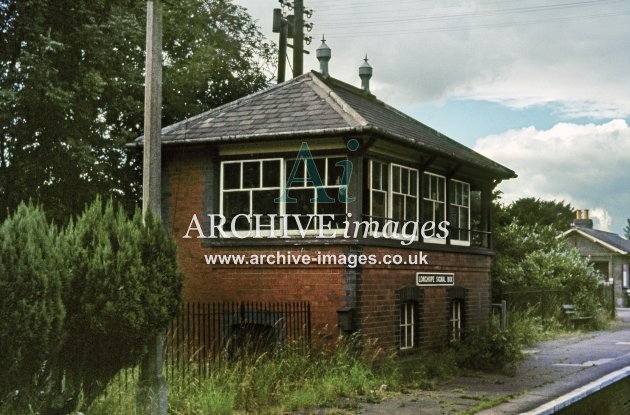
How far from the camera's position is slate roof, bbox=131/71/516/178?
14.0 m

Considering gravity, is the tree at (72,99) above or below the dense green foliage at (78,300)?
above

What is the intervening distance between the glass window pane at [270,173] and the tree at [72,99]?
21.7 ft

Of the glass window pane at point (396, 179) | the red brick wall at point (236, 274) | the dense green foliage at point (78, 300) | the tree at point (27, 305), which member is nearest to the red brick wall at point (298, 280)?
the red brick wall at point (236, 274)

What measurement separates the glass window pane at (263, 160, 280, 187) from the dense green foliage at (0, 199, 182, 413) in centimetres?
568

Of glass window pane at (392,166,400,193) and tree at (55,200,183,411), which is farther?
glass window pane at (392,166,400,193)

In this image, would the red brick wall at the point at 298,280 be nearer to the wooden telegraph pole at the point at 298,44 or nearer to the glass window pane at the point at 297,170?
the glass window pane at the point at 297,170

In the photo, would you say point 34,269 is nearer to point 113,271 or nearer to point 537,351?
point 113,271

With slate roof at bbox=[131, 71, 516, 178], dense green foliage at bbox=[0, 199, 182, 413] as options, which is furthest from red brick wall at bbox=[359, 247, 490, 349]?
dense green foliage at bbox=[0, 199, 182, 413]

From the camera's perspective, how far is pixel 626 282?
47.0 metres

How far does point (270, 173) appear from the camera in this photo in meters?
14.7

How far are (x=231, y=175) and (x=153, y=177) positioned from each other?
640 cm

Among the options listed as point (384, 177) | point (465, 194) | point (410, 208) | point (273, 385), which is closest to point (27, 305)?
point (273, 385)

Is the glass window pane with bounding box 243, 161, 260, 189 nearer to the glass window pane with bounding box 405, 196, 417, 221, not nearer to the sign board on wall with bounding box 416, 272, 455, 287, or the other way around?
the glass window pane with bounding box 405, 196, 417, 221

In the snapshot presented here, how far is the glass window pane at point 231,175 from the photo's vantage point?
14.9 m
